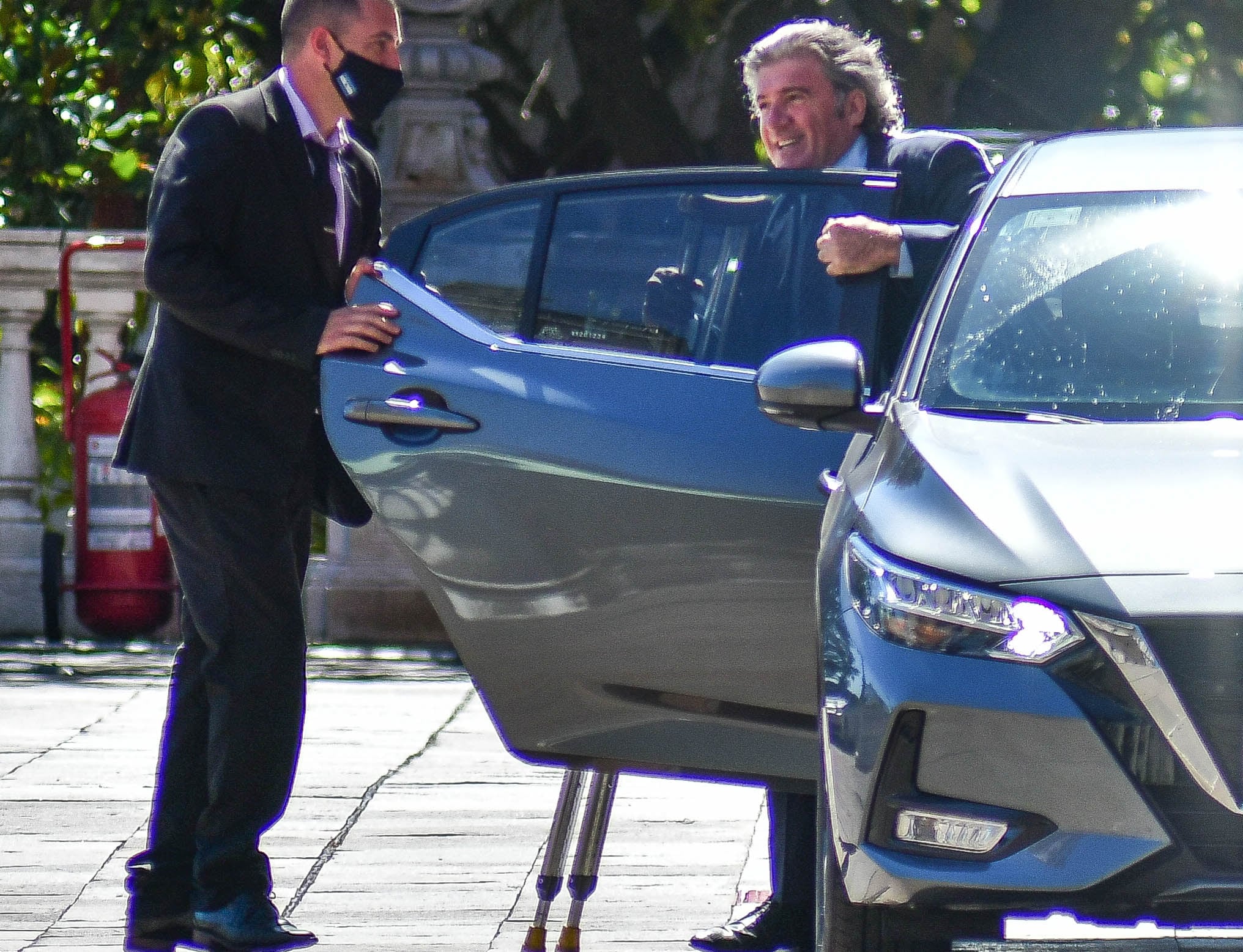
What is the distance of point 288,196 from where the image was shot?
4.62 metres

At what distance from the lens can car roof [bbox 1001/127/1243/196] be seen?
412cm

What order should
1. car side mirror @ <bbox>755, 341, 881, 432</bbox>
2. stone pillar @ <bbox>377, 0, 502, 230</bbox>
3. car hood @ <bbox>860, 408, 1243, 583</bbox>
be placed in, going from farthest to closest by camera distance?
stone pillar @ <bbox>377, 0, 502, 230</bbox> → car side mirror @ <bbox>755, 341, 881, 432</bbox> → car hood @ <bbox>860, 408, 1243, 583</bbox>

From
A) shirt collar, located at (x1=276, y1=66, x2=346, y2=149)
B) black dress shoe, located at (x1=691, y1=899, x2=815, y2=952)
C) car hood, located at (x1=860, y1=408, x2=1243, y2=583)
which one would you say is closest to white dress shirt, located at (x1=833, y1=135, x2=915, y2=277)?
shirt collar, located at (x1=276, y1=66, x2=346, y2=149)

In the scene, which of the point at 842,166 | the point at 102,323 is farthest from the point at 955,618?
the point at 102,323

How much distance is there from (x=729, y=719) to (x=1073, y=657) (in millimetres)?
1196

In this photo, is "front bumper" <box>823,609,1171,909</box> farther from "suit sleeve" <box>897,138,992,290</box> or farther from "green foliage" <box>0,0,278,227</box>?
"green foliage" <box>0,0,278,227</box>

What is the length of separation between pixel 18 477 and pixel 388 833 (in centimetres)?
517

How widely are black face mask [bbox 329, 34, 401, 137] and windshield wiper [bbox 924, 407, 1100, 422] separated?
1.55m

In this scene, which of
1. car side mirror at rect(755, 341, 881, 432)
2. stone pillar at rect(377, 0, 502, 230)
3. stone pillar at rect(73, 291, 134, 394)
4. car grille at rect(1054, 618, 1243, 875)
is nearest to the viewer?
car grille at rect(1054, 618, 1243, 875)

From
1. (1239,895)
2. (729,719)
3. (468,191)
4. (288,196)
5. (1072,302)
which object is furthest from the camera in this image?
(468,191)

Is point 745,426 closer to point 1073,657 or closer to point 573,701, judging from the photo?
point 573,701

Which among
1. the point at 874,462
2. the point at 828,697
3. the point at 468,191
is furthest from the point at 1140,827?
the point at 468,191

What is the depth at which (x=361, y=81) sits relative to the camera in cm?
466

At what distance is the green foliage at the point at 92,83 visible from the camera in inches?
483
